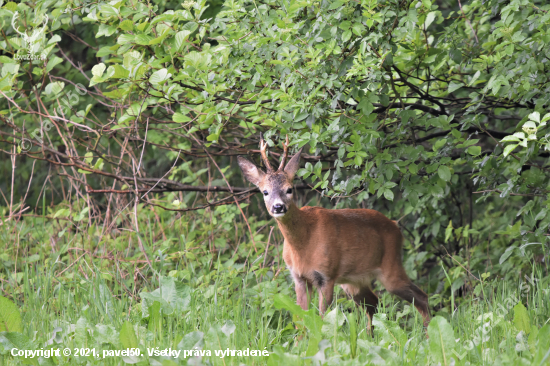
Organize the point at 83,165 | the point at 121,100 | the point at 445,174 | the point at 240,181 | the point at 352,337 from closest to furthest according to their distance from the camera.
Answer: the point at 352,337 < the point at 445,174 < the point at 121,100 < the point at 83,165 < the point at 240,181

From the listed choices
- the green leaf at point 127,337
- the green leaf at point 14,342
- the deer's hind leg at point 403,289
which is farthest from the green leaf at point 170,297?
the deer's hind leg at point 403,289

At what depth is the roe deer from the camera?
4.67m

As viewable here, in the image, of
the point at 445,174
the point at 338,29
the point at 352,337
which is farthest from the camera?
the point at 445,174

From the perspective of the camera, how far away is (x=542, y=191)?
4094mm

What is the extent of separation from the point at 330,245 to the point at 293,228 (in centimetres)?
34

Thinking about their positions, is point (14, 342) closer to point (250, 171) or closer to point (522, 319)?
point (250, 171)

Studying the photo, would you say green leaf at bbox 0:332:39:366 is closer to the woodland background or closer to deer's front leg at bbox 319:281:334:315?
the woodland background

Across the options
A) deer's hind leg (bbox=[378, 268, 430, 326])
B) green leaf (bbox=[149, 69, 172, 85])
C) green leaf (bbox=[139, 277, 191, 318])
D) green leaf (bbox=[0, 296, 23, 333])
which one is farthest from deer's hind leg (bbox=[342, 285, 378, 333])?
green leaf (bbox=[0, 296, 23, 333])

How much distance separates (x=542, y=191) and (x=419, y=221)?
1.64 meters

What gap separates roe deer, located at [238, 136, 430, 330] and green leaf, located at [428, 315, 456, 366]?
1.70 metres

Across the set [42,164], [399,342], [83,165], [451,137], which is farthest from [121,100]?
[42,164]

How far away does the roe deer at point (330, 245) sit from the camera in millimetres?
4668

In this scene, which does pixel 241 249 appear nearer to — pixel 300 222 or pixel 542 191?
pixel 300 222

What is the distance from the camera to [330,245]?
4.85 meters
